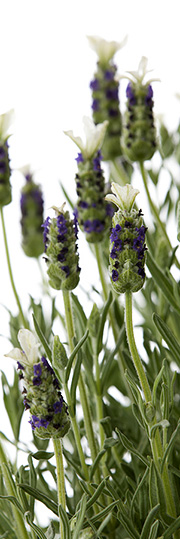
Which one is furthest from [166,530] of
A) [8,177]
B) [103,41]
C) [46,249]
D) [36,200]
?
[103,41]

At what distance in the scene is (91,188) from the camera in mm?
711

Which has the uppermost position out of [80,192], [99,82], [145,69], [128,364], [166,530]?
[99,82]

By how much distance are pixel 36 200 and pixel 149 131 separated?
0.74 feet

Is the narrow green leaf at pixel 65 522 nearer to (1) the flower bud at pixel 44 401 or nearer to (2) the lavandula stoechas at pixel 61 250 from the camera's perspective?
(1) the flower bud at pixel 44 401

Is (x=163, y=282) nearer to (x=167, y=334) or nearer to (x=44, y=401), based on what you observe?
(x=167, y=334)

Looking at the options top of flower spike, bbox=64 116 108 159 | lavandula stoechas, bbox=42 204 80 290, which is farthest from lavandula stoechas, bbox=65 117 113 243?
lavandula stoechas, bbox=42 204 80 290

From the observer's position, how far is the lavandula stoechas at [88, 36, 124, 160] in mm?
957

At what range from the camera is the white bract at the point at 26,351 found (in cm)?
52

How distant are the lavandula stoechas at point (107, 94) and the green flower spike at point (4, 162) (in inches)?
8.4

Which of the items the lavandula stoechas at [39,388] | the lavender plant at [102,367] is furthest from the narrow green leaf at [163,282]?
the lavandula stoechas at [39,388]

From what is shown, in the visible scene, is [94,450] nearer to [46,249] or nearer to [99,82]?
[46,249]

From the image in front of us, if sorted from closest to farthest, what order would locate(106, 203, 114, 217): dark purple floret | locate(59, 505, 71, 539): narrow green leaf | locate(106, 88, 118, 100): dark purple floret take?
locate(59, 505, 71, 539): narrow green leaf < locate(106, 203, 114, 217): dark purple floret < locate(106, 88, 118, 100): dark purple floret

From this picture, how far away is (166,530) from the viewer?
573mm

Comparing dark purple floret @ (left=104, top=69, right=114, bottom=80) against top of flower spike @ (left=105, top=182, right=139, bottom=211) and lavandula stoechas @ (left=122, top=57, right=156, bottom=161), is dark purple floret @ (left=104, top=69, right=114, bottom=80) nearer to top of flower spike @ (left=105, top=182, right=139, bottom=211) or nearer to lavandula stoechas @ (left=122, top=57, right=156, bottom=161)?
lavandula stoechas @ (left=122, top=57, right=156, bottom=161)
